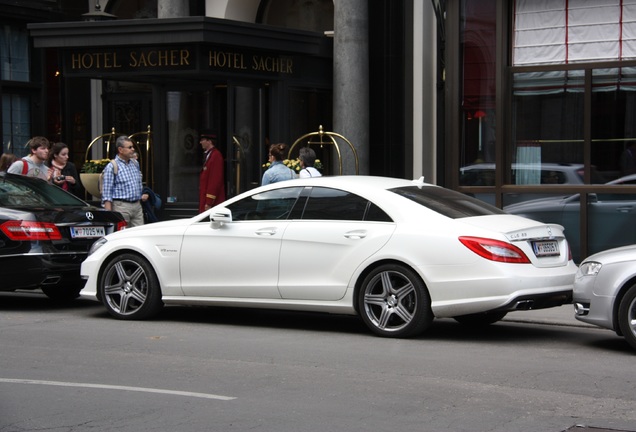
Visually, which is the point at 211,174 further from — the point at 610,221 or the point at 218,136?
the point at 610,221

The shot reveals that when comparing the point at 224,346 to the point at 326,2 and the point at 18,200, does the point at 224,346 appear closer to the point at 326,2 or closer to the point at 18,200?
the point at 18,200

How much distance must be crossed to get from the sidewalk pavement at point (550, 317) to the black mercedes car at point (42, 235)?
189 inches

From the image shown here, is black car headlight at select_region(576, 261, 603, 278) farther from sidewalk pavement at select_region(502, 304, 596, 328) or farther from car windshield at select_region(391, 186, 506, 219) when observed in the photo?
sidewalk pavement at select_region(502, 304, 596, 328)

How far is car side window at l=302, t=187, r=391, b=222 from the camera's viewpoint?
1052cm

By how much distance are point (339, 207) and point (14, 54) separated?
1170 cm

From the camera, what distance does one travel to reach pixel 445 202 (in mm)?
10680

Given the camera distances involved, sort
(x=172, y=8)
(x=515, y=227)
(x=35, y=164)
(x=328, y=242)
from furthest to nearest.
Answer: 1. (x=172, y=8)
2. (x=35, y=164)
3. (x=328, y=242)
4. (x=515, y=227)

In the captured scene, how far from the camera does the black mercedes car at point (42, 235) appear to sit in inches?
480

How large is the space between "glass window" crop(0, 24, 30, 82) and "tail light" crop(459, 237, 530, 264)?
1291cm

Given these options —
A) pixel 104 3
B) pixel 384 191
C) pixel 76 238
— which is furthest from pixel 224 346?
pixel 104 3

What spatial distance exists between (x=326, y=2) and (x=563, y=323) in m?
9.59

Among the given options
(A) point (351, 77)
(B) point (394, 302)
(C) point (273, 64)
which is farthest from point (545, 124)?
(B) point (394, 302)

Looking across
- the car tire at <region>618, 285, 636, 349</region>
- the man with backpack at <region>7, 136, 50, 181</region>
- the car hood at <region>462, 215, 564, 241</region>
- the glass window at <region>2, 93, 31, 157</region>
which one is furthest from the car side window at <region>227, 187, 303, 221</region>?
the glass window at <region>2, 93, 31, 157</region>

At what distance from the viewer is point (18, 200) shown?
42.1 ft
